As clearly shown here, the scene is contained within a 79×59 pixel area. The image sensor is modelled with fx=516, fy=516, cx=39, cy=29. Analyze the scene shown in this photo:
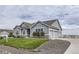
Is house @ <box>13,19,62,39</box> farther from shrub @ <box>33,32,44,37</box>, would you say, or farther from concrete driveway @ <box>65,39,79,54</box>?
concrete driveway @ <box>65,39,79,54</box>

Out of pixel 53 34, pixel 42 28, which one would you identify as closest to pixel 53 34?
pixel 53 34

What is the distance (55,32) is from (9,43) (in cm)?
90

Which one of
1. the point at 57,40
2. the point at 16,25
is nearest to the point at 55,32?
the point at 57,40

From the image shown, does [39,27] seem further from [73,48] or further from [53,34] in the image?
[73,48]


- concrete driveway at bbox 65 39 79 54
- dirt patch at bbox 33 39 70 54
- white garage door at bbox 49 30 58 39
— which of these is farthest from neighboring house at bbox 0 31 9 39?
concrete driveway at bbox 65 39 79 54

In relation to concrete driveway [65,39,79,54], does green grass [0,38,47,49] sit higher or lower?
higher

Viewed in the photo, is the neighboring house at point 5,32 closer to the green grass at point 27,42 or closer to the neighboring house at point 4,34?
the neighboring house at point 4,34

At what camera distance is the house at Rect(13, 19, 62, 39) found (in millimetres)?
9805

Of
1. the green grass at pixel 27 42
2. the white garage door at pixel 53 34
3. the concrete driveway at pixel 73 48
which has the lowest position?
the concrete driveway at pixel 73 48

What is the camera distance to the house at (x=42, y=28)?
32.2 feet

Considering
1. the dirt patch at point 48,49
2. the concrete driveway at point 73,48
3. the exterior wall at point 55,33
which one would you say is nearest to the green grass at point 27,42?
the dirt patch at point 48,49

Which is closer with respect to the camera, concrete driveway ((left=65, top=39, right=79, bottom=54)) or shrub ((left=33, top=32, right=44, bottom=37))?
concrete driveway ((left=65, top=39, right=79, bottom=54))
